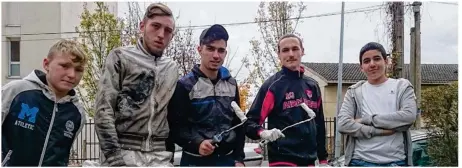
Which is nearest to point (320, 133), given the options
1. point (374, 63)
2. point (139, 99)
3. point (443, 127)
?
point (374, 63)

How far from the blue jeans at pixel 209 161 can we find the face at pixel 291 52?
0.59 metres

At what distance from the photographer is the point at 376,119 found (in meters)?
3.05

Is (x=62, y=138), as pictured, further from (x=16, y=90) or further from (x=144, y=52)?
(x=144, y=52)

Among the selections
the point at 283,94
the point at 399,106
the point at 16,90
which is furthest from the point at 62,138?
the point at 399,106

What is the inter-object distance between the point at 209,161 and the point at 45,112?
2.77 ft

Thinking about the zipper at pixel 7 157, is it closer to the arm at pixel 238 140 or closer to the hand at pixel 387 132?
the arm at pixel 238 140

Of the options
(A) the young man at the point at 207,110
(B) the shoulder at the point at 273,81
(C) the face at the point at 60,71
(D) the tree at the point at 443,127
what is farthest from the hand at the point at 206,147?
(D) the tree at the point at 443,127

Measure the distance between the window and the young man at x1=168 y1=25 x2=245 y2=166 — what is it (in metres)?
11.6

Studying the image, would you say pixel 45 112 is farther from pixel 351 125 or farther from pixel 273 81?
pixel 351 125

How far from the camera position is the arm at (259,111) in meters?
2.98

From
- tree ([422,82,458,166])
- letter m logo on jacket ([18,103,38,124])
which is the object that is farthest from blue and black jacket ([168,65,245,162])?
tree ([422,82,458,166])

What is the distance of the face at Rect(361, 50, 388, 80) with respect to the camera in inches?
123

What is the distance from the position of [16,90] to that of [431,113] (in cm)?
367

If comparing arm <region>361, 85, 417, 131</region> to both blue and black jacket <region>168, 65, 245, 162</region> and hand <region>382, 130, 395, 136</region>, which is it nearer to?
hand <region>382, 130, 395, 136</region>
